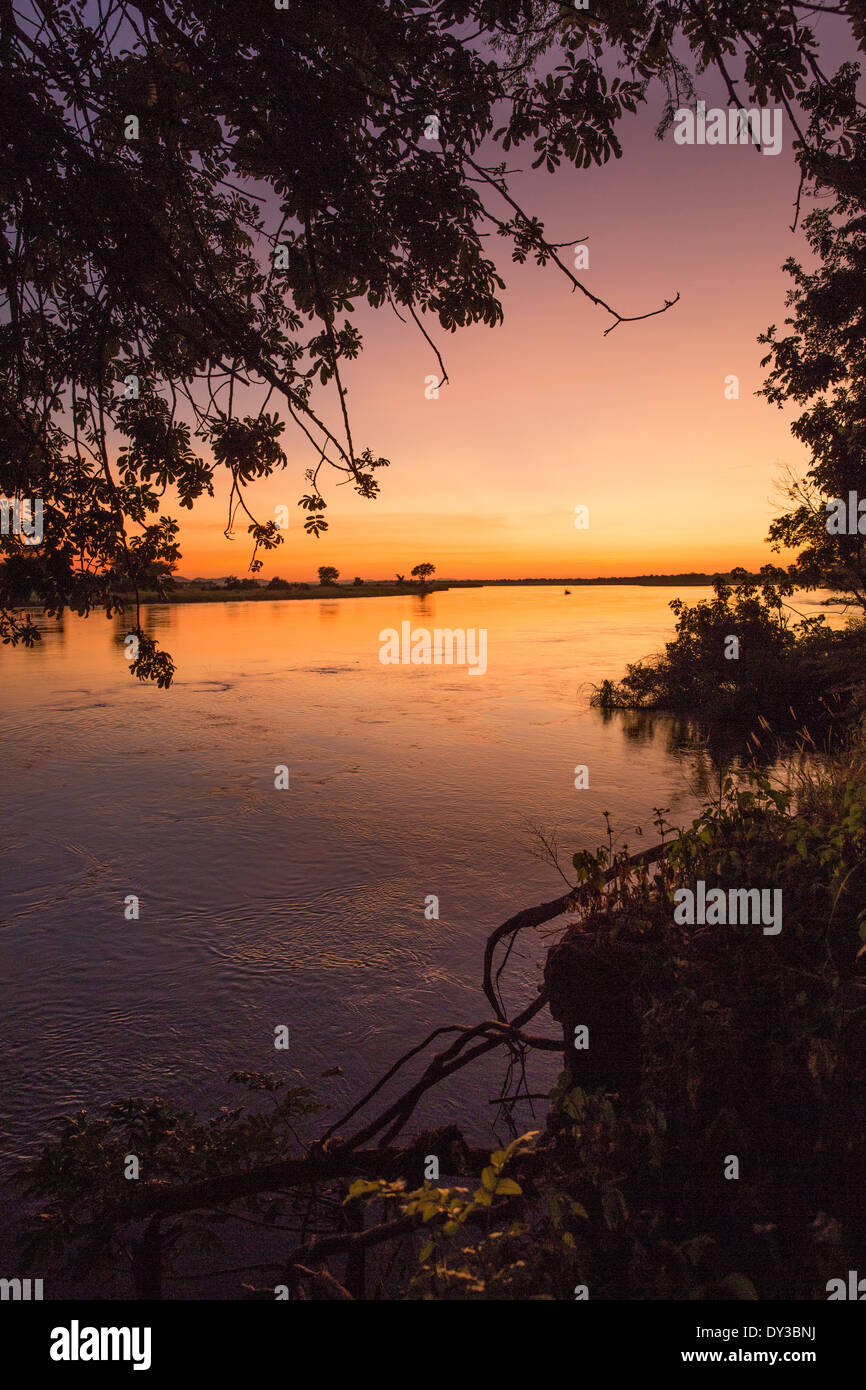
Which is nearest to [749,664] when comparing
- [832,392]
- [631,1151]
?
[832,392]

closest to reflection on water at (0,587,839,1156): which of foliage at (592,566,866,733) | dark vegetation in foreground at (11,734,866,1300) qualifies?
dark vegetation in foreground at (11,734,866,1300)

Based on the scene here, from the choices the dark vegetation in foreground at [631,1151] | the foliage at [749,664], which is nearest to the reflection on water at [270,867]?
the dark vegetation in foreground at [631,1151]

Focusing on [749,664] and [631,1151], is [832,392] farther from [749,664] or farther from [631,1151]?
[631,1151]

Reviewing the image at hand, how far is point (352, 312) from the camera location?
4547 mm

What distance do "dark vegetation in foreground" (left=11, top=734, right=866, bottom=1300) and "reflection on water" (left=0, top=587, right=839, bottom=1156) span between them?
154cm

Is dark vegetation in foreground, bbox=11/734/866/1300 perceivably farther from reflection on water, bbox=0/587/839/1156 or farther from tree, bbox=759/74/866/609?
tree, bbox=759/74/866/609

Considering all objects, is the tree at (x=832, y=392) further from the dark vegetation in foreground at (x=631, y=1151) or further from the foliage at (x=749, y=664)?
the dark vegetation in foreground at (x=631, y=1151)

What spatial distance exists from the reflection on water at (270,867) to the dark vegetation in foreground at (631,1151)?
1.54 metres

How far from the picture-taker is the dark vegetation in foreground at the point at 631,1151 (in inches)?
91.3

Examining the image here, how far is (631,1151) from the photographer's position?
2.63 meters

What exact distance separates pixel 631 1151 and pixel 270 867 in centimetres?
725
